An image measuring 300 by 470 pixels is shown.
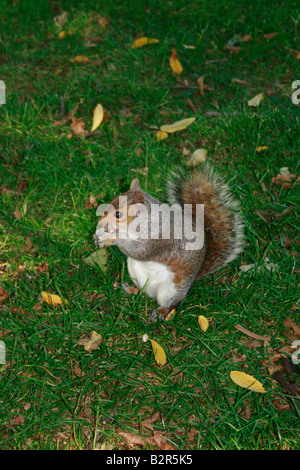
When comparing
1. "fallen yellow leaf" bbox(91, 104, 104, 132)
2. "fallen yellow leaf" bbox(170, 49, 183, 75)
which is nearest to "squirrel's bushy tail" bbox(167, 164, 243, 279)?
"fallen yellow leaf" bbox(91, 104, 104, 132)

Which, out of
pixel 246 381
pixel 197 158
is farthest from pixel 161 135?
pixel 246 381

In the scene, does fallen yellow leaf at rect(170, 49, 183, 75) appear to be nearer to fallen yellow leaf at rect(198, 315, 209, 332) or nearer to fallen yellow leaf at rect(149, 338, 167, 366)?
fallen yellow leaf at rect(198, 315, 209, 332)

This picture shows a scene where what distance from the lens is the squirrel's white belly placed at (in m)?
2.05

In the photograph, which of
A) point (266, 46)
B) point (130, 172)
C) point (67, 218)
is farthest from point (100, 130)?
point (266, 46)

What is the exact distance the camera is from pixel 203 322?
82.6 inches

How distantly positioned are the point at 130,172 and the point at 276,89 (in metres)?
1.21

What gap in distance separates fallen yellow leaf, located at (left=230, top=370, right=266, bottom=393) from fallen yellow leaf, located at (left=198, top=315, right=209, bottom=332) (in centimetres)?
23

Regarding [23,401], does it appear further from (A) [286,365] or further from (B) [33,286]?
(A) [286,365]

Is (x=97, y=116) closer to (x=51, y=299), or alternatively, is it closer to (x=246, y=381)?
(x=51, y=299)

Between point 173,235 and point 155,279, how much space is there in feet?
0.70

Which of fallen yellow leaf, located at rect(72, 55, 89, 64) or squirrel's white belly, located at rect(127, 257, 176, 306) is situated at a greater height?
fallen yellow leaf, located at rect(72, 55, 89, 64)

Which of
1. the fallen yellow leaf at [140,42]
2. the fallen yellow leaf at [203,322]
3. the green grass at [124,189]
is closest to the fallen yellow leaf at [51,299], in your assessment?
the green grass at [124,189]

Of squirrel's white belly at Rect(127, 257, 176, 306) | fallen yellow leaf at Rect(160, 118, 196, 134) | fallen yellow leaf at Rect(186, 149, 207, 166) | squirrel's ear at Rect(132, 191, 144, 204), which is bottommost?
squirrel's white belly at Rect(127, 257, 176, 306)

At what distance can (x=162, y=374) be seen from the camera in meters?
1.97
